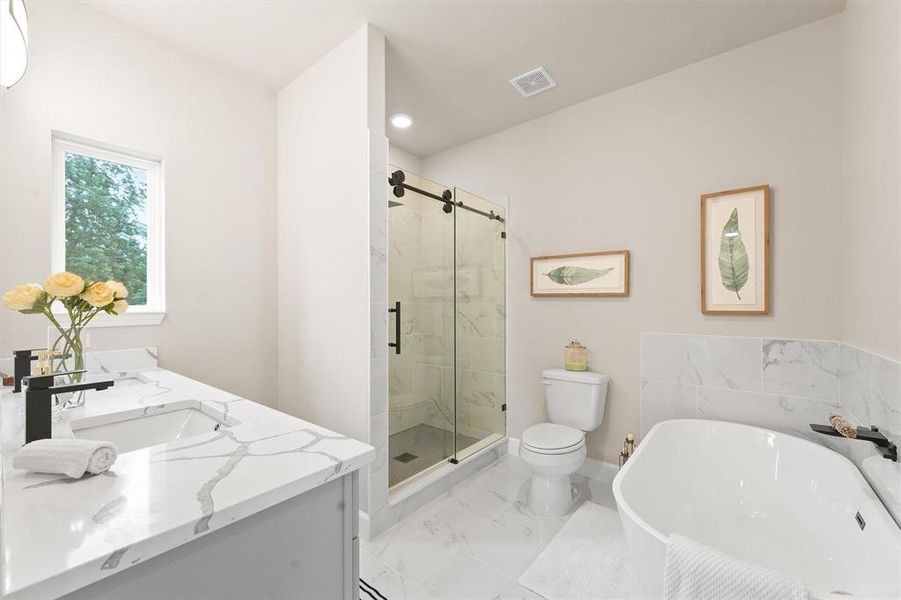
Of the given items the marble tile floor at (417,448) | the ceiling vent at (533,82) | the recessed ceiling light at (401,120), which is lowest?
the marble tile floor at (417,448)

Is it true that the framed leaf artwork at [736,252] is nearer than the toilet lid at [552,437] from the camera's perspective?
Yes

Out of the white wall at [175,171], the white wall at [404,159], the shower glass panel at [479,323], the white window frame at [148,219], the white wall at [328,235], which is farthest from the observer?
the white wall at [404,159]

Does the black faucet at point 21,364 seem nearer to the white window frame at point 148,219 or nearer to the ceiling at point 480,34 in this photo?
the white window frame at point 148,219

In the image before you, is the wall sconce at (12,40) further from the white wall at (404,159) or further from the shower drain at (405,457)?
the white wall at (404,159)

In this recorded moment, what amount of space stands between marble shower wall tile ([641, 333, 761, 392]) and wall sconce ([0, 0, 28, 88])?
109 inches

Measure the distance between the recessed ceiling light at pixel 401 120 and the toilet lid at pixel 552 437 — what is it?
2445mm

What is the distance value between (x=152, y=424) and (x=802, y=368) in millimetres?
2942

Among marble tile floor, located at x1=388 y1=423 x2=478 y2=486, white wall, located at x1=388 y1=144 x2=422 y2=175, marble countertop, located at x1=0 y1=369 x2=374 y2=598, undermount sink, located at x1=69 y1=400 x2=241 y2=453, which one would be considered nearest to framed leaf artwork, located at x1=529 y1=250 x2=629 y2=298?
marble tile floor, located at x1=388 y1=423 x2=478 y2=486

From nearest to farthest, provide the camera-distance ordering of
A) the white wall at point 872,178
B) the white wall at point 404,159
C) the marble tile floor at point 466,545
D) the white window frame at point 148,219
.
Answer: the white wall at point 872,178 < the marble tile floor at point 466,545 < the white window frame at point 148,219 < the white wall at point 404,159

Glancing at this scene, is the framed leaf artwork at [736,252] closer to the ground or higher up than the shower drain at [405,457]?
higher up

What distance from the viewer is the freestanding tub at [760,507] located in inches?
47.7

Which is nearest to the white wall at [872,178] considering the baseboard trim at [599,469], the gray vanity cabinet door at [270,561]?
the baseboard trim at [599,469]

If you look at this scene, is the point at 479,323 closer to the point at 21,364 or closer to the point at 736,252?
the point at 736,252

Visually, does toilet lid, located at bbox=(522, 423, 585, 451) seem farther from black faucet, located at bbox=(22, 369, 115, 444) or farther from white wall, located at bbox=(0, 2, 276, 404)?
black faucet, located at bbox=(22, 369, 115, 444)
